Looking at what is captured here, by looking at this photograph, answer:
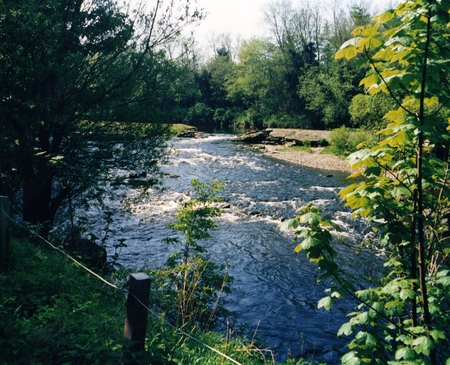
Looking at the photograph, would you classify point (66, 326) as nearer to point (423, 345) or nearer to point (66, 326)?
point (66, 326)

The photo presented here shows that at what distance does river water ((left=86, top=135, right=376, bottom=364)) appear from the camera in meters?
7.18

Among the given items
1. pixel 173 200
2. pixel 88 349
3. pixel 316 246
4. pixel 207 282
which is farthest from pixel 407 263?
pixel 173 200

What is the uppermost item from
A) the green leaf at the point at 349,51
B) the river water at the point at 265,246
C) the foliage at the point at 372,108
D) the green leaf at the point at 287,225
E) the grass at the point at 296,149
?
the foliage at the point at 372,108

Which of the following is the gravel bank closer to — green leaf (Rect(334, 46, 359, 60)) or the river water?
the river water

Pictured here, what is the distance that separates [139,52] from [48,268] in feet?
17.1

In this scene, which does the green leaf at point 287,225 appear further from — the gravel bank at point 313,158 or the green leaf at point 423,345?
the gravel bank at point 313,158

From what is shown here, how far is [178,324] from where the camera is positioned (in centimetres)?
546

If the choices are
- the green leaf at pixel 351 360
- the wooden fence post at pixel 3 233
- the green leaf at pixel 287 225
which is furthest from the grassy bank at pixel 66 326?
the green leaf at pixel 287 225

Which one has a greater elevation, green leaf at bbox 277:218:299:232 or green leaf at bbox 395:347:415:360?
green leaf at bbox 277:218:299:232

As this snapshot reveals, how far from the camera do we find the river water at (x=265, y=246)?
7180mm

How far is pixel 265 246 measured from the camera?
37.6 feet

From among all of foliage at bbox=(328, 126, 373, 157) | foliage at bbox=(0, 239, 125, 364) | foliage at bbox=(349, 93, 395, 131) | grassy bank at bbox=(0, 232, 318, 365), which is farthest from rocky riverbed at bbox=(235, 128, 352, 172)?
foliage at bbox=(0, 239, 125, 364)

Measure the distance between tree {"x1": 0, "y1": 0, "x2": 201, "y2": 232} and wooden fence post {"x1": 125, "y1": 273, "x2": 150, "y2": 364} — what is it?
16.1 ft

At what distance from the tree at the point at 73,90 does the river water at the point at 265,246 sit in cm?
180
